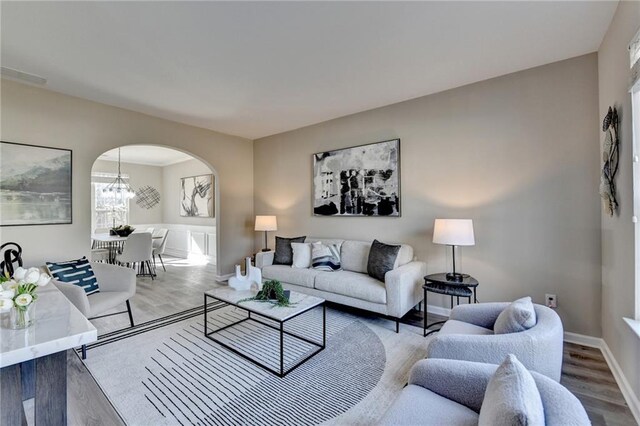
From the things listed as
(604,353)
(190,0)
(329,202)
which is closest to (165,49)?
(190,0)

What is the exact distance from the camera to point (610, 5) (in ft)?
6.48

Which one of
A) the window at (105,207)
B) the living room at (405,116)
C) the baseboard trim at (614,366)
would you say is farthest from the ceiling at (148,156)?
the baseboard trim at (614,366)

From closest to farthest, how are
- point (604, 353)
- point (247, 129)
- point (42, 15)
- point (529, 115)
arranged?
1. point (42, 15)
2. point (604, 353)
3. point (529, 115)
4. point (247, 129)

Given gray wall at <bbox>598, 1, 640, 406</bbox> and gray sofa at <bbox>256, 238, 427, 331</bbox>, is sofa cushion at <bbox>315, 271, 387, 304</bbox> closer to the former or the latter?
gray sofa at <bbox>256, 238, 427, 331</bbox>

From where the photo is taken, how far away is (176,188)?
7.61 m

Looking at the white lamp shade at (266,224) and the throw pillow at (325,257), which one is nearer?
the throw pillow at (325,257)

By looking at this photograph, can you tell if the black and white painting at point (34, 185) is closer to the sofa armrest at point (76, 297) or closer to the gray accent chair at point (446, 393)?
the sofa armrest at point (76, 297)

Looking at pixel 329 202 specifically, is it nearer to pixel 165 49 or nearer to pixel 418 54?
pixel 418 54

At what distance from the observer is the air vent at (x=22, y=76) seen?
9.03ft

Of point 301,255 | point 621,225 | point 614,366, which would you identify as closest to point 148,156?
point 301,255

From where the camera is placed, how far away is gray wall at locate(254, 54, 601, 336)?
259 centimetres

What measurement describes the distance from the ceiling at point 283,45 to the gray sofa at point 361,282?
6.60ft

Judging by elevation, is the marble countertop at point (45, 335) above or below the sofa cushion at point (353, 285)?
above

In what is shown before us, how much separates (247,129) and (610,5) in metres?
4.40
